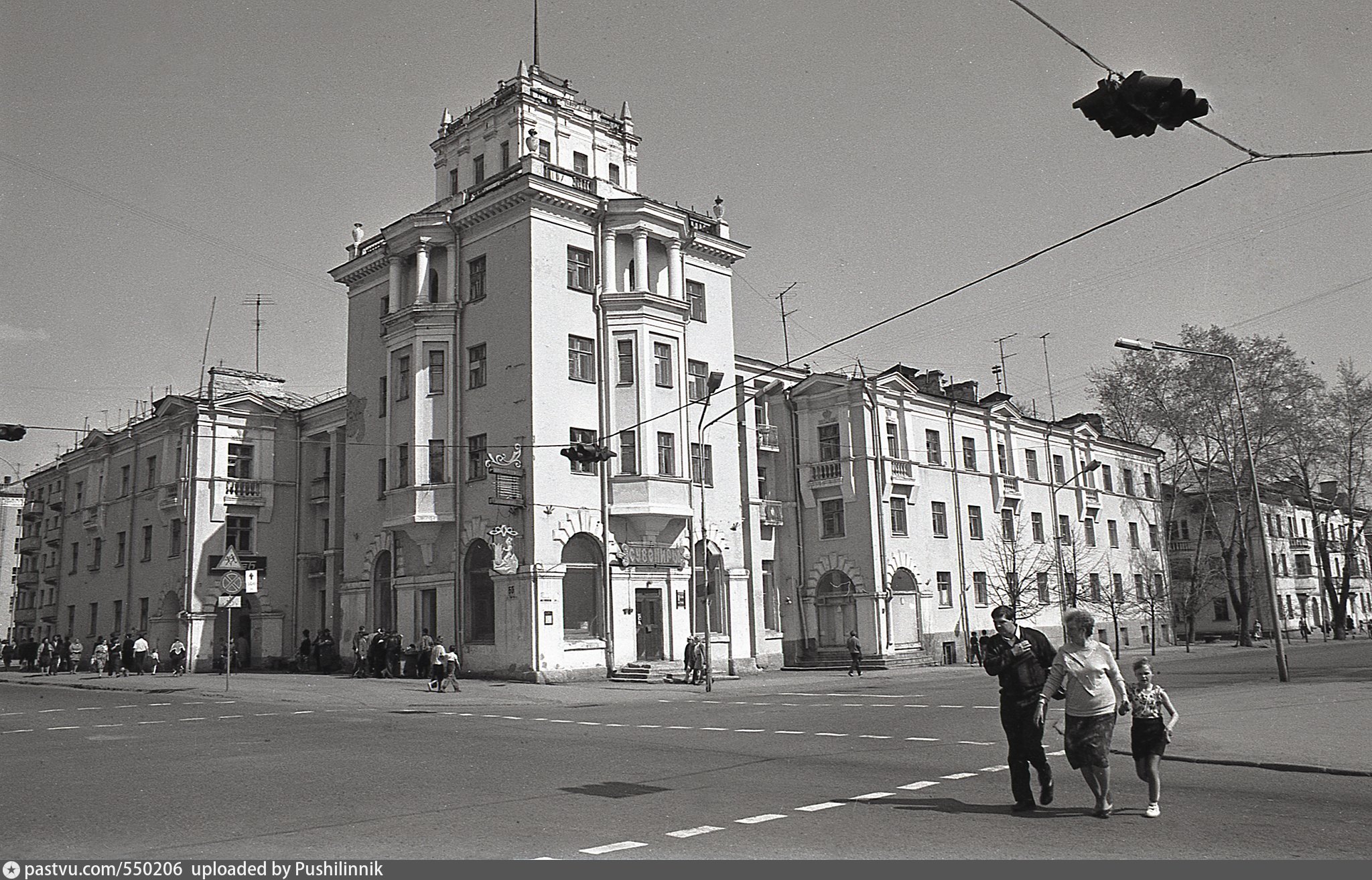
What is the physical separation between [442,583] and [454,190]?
17.0 m

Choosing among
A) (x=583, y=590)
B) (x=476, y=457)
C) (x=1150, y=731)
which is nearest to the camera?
(x=1150, y=731)

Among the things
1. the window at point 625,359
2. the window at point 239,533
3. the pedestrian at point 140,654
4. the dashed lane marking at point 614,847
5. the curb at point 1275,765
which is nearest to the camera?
the dashed lane marking at point 614,847

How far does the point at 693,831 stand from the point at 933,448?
4425 cm

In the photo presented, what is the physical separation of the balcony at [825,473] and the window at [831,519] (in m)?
0.89

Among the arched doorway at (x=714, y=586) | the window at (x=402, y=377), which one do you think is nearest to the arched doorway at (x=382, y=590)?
the window at (x=402, y=377)

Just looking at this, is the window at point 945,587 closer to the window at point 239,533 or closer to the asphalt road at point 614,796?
the asphalt road at point 614,796

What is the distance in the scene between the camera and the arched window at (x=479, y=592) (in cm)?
3553

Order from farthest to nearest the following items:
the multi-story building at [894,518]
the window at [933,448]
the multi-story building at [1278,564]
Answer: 1. the multi-story building at [1278,564]
2. the window at [933,448]
3. the multi-story building at [894,518]

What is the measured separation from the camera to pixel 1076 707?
9.05 m

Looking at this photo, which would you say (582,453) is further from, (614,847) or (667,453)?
(614,847)

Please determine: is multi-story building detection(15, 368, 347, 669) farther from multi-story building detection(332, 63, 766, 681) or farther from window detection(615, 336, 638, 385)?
window detection(615, 336, 638, 385)

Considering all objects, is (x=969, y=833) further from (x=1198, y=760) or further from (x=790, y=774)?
(x=1198, y=760)

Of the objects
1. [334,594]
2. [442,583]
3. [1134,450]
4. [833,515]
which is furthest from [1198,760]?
[1134,450]

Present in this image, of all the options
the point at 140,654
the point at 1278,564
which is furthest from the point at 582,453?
the point at 1278,564
